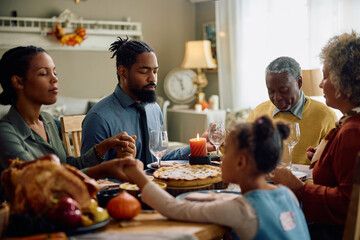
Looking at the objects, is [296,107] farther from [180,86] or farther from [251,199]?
[180,86]

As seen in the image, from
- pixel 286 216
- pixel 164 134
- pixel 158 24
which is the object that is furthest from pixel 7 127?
pixel 158 24

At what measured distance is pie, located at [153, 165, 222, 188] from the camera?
63.5 inches

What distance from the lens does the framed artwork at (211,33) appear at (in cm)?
611

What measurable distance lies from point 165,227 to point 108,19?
16.0 ft

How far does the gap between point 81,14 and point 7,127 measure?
4.15 m

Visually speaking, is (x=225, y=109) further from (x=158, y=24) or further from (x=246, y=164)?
(x=246, y=164)

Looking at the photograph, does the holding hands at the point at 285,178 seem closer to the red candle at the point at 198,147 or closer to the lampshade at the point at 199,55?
the red candle at the point at 198,147

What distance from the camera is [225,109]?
19.1 ft

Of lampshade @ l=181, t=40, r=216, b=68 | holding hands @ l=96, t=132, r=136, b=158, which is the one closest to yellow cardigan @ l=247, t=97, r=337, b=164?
holding hands @ l=96, t=132, r=136, b=158

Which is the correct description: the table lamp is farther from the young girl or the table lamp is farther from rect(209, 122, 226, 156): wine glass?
the young girl

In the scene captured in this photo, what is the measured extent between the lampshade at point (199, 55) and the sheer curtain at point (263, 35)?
228 millimetres

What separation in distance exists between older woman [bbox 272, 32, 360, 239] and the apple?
782 mm

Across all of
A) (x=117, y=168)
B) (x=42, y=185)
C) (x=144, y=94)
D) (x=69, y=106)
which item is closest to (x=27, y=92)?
(x=117, y=168)

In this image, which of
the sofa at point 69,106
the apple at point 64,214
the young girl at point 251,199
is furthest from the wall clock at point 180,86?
the apple at point 64,214
